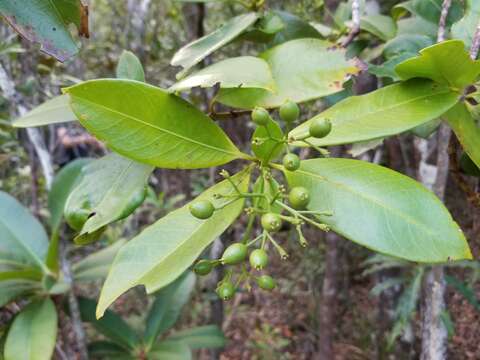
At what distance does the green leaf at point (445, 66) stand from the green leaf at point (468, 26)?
0.36 feet

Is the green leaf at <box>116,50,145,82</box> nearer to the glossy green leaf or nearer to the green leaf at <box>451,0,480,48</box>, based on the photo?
the glossy green leaf

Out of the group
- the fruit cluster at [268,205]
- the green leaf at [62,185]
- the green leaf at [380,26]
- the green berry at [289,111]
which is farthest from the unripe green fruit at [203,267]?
the green leaf at [62,185]

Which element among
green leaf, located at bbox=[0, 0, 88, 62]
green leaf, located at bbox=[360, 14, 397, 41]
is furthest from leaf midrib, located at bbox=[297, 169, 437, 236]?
green leaf, located at bbox=[360, 14, 397, 41]

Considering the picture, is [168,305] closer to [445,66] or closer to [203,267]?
[203,267]

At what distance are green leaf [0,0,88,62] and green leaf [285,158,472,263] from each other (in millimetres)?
331

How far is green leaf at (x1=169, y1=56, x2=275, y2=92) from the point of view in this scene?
22.0 inches

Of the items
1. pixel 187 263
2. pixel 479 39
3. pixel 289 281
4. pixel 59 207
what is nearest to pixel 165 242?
pixel 187 263

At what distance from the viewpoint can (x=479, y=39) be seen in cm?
62

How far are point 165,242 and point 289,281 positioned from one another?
2.72m

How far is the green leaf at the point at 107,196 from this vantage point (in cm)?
61

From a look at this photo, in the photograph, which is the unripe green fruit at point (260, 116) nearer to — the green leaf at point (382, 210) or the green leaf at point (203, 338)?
the green leaf at point (382, 210)

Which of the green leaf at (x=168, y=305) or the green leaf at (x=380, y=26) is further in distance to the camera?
the green leaf at (x=168, y=305)

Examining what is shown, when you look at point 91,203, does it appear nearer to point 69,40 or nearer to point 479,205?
point 69,40

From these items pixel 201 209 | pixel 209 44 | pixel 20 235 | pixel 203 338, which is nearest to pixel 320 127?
pixel 201 209
